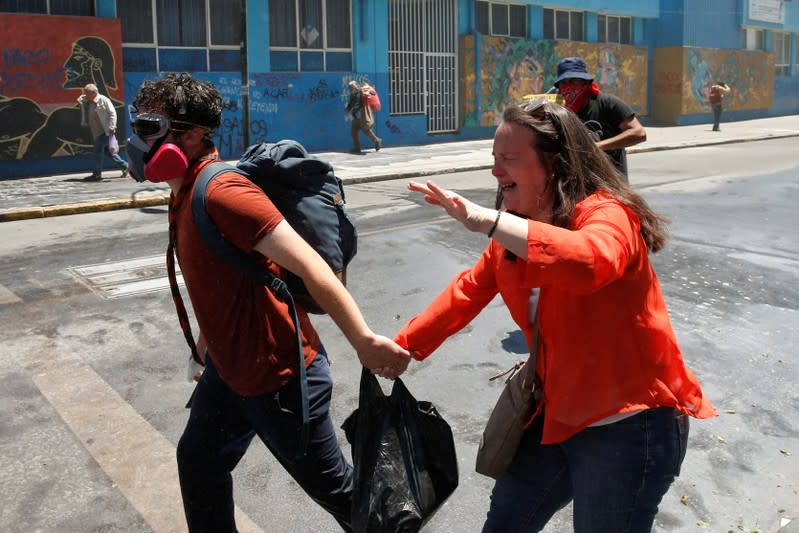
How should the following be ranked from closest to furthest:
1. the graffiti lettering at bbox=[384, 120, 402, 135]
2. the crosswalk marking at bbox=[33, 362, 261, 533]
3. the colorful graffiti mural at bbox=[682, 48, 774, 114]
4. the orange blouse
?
1. the orange blouse
2. the crosswalk marking at bbox=[33, 362, 261, 533]
3. the graffiti lettering at bbox=[384, 120, 402, 135]
4. the colorful graffiti mural at bbox=[682, 48, 774, 114]

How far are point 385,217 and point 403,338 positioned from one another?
874 centimetres

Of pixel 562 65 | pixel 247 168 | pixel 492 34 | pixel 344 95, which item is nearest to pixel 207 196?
pixel 247 168

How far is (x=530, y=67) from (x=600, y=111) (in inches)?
889

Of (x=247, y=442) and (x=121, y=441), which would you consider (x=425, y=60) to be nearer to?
(x=121, y=441)

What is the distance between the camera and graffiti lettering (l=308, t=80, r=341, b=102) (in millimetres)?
21875

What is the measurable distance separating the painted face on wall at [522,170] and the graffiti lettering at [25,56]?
16.8m

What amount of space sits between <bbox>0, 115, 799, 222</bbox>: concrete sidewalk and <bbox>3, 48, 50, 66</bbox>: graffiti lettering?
228cm

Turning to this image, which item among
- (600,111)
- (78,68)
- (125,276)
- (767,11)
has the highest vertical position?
(767,11)

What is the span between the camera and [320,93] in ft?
72.3

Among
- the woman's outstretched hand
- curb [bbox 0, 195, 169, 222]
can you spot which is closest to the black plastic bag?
the woman's outstretched hand

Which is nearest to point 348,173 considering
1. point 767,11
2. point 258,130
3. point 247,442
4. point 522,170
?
point 258,130

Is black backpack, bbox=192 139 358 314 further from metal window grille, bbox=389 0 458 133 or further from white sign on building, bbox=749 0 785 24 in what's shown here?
white sign on building, bbox=749 0 785 24

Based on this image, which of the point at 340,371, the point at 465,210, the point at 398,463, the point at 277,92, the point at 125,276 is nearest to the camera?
the point at 465,210

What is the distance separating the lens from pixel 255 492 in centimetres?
394
